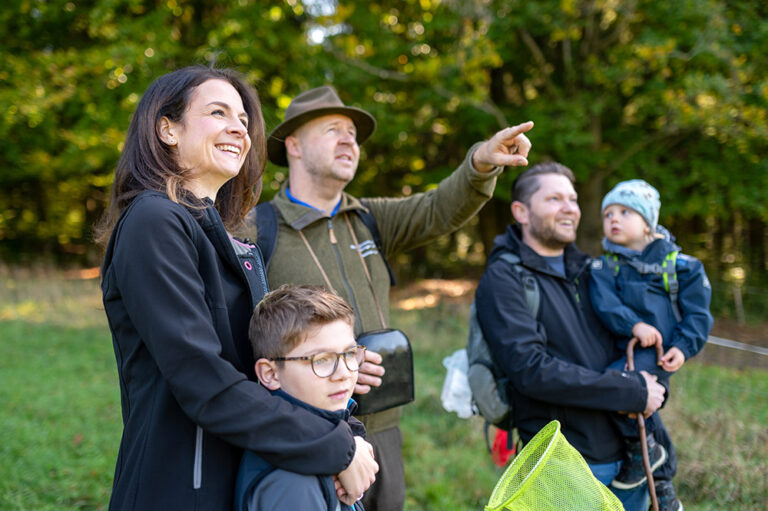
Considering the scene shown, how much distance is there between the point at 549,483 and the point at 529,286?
1255 mm

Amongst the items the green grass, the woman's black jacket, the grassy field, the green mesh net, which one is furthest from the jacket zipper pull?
the green grass

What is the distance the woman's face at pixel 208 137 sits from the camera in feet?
6.13

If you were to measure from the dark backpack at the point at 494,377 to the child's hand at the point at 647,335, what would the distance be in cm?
46

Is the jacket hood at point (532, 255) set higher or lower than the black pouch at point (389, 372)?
higher

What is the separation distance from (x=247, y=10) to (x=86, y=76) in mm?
3337

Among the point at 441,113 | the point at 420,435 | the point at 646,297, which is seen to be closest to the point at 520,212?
the point at 646,297

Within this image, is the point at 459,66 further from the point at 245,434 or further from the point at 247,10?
the point at 245,434

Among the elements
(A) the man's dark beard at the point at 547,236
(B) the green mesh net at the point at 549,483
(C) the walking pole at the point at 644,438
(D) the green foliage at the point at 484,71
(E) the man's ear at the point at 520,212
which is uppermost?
(D) the green foliage at the point at 484,71

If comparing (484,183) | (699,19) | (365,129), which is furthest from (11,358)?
(699,19)

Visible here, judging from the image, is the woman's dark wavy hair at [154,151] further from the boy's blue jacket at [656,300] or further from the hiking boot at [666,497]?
the hiking boot at [666,497]

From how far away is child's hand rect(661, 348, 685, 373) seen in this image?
2695 mm

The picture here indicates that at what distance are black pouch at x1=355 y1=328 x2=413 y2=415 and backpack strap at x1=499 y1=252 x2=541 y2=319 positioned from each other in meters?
0.62

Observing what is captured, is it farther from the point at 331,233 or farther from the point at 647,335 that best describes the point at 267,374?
the point at 647,335

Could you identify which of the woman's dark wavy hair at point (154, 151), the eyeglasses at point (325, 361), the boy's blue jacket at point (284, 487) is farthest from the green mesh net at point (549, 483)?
the woman's dark wavy hair at point (154, 151)
